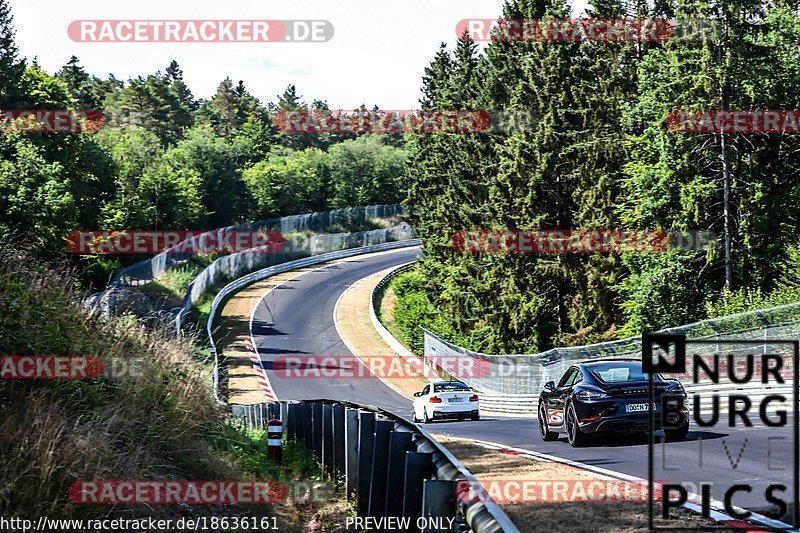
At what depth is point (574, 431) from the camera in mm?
15898

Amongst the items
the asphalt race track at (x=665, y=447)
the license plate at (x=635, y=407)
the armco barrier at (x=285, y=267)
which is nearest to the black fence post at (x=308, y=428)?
the asphalt race track at (x=665, y=447)

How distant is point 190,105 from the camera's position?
184 meters

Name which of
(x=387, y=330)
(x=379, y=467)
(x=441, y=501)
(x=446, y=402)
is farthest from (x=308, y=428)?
(x=387, y=330)

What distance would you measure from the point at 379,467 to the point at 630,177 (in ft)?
125

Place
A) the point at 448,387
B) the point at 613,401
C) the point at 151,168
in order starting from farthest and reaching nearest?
the point at 151,168 < the point at 448,387 < the point at 613,401

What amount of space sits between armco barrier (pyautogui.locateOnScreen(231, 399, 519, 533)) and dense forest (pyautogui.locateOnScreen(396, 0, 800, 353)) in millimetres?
26945

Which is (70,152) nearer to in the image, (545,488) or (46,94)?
(46,94)

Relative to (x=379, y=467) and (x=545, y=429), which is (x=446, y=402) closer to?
(x=545, y=429)

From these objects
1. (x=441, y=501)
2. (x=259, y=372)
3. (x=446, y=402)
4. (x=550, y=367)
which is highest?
(x=441, y=501)

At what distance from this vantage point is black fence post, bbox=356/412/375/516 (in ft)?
30.5

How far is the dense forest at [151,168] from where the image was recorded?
50.5 m

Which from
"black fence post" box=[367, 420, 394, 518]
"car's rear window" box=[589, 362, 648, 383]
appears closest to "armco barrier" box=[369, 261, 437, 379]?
"car's rear window" box=[589, 362, 648, 383]

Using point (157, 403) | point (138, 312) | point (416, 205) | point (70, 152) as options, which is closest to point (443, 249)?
point (416, 205)

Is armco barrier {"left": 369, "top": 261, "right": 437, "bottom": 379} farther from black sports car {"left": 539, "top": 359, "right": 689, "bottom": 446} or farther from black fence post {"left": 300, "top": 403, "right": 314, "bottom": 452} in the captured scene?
black fence post {"left": 300, "top": 403, "right": 314, "bottom": 452}
